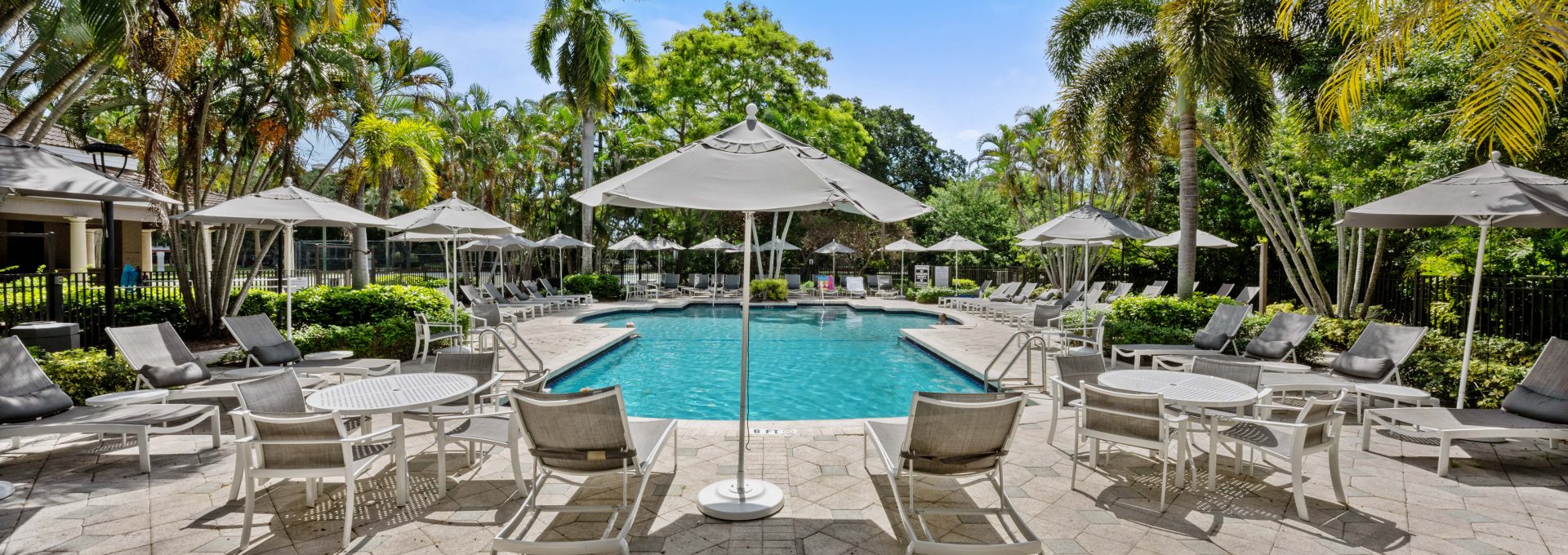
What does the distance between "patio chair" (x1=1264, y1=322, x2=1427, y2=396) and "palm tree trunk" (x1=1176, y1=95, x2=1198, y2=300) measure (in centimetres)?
374

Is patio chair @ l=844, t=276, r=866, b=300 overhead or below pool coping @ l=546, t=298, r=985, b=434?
overhead

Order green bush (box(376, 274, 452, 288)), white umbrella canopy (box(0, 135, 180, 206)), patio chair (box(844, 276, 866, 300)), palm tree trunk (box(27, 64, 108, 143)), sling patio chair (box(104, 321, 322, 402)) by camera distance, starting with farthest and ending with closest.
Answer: patio chair (box(844, 276, 866, 300)) < green bush (box(376, 274, 452, 288)) < palm tree trunk (box(27, 64, 108, 143)) < sling patio chair (box(104, 321, 322, 402)) < white umbrella canopy (box(0, 135, 180, 206))

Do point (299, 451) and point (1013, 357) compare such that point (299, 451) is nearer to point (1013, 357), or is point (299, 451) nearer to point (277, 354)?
point (277, 354)

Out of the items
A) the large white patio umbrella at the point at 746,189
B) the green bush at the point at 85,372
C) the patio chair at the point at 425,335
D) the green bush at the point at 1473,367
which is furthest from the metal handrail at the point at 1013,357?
the green bush at the point at 85,372

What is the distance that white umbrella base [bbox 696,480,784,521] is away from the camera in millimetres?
3602

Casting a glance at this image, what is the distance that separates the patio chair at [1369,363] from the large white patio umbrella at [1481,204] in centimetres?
48

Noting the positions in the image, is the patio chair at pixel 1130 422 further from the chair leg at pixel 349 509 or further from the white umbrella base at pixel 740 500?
the chair leg at pixel 349 509

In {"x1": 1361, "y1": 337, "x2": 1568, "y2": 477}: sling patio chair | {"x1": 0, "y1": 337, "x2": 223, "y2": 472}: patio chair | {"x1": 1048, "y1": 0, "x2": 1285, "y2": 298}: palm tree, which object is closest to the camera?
{"x1": 0, "y1": 337, "x2": 223, "y2": 472}: patio chair

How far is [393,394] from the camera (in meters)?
3.97

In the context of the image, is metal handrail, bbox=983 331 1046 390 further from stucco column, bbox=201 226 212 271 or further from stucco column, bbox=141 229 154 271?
stucco column, bbox=141 229 154 271

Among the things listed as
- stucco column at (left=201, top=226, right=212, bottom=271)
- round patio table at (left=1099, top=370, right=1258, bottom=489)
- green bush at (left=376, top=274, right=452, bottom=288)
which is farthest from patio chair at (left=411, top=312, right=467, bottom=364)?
green bush at (left=376, top=274, right=452, bottom=288)

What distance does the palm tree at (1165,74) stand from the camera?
8.84m

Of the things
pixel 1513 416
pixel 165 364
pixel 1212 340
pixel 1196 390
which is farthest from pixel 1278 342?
pixel 165 364

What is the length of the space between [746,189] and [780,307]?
15.9 meters
